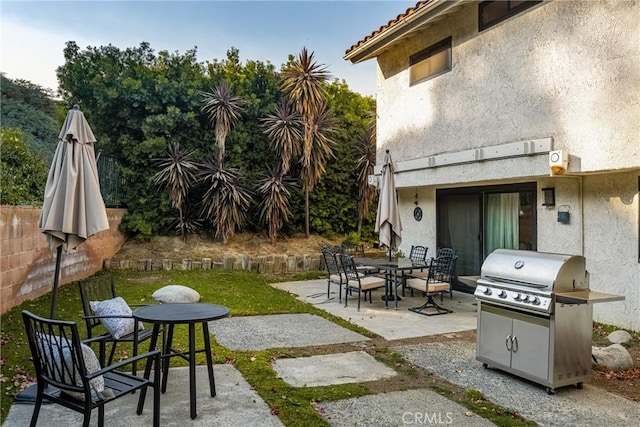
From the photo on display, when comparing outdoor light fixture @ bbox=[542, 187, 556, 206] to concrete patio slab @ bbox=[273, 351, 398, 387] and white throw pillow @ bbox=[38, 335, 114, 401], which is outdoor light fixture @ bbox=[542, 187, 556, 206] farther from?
white throw pillow @ bbox=[38, 335, 114, 401]

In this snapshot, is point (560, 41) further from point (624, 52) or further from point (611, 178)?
point (611, 178)

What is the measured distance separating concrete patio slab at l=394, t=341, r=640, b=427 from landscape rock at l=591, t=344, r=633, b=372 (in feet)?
2.36

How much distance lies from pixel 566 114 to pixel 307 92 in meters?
7.93

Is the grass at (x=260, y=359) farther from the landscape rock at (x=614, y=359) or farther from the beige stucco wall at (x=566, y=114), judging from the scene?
the beige stucco wall at (x=566, y=114)

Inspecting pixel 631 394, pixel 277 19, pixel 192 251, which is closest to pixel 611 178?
pixel 631 394

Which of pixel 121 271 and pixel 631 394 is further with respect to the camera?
pixel 121 271

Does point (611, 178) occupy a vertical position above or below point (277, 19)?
below

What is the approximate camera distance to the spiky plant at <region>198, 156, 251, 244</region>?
12.8m

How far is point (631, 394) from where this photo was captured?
13.8ft

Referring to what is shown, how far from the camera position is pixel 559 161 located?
21.2 feet

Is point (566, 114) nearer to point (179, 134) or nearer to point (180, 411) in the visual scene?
point (180, 411)

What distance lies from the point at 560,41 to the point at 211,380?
685 centimetres

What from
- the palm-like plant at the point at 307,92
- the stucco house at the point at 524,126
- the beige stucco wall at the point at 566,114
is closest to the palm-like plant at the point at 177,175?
the palm-like plant at the point at 307,92

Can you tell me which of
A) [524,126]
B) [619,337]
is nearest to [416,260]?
[524,126]
